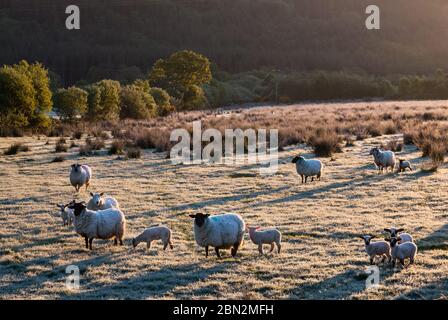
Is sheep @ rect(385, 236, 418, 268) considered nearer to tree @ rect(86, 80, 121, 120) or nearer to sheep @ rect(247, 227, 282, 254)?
sheep @ rect(247, 227, 282, 254)

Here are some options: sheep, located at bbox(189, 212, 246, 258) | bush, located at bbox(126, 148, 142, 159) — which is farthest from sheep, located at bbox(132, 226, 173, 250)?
bush, located at bbox(126, 148, 142, 159)

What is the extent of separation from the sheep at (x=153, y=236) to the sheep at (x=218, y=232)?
0.94m

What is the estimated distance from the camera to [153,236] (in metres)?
12.3

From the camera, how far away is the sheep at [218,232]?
11.5m

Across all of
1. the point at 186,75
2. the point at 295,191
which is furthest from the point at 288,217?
the point at 186,75

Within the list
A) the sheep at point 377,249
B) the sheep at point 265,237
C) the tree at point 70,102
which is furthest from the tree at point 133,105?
the sheep at point 377,249

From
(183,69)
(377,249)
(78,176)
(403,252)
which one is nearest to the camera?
(403,252)

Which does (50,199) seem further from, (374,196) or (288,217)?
(374,196)

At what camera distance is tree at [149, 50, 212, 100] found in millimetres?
81300

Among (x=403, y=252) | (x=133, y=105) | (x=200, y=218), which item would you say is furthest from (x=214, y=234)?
(x=133, y=105)

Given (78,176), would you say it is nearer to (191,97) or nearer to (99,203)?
(99,203)

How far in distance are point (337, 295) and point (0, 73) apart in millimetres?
40943

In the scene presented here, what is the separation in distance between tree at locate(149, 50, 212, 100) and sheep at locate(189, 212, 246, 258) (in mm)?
71412

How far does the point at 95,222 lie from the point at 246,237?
3625mm
